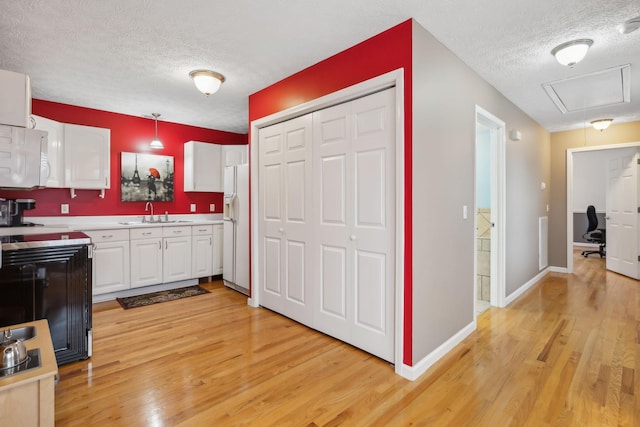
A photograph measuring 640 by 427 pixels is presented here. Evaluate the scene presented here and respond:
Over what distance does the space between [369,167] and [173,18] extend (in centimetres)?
178

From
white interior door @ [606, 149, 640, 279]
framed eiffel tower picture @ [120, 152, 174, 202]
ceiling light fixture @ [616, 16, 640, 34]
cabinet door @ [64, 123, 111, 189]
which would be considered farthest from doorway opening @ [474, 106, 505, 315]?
cabinet door @ [64, 123, 111, 189]

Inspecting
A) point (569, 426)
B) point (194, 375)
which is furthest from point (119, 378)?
point (569, 426)

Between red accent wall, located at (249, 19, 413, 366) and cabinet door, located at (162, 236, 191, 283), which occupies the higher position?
red accent wall, located at (249, 19, 413, 366)

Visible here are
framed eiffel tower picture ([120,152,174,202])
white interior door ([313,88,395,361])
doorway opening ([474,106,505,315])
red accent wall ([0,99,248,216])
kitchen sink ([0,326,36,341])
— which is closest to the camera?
kitchen sink ([0,326,36,341])

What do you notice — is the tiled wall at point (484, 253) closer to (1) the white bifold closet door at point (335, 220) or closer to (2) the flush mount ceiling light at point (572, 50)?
(2) the flush mount ceiling light at point (572, 50)

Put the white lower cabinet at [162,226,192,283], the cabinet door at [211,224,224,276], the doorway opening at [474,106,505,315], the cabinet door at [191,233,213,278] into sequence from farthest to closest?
the cabinet door at [211,224,224,276]
the cabinet door at [191,233,213,278]
the white lower cabinet at [162,226,192,283]
the doorway opening at [474,106,505,315]

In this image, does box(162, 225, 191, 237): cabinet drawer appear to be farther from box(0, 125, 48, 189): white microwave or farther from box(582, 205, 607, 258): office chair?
box(582, 205, 607, 258): office chair

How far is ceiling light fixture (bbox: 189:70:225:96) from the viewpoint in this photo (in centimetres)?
313

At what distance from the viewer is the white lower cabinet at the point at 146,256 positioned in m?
4.15

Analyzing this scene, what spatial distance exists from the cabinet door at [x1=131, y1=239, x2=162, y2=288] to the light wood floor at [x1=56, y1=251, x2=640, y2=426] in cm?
74

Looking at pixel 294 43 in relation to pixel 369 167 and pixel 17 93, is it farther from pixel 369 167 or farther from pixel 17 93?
pixel 17 93

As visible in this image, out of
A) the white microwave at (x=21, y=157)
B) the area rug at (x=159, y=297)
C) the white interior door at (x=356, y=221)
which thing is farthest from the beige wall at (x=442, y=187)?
the area rug at (x=159, y=297)

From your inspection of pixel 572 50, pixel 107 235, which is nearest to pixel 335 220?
pixel 572 50

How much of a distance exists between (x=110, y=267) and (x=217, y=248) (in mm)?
1436
